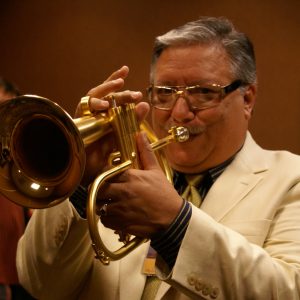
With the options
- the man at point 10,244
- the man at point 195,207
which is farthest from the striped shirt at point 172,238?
the man at point 10,244

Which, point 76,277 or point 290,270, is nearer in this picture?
point 290,270

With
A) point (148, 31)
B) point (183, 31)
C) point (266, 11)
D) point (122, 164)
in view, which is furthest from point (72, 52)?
point (122, 164)

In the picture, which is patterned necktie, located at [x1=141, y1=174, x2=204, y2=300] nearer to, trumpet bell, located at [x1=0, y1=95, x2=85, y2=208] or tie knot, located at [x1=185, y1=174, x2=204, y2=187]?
tie knot, located at [x1=185, y1=174, x2=204, y2=187]

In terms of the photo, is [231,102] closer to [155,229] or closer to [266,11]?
[155,229]

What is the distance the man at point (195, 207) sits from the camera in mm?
1011

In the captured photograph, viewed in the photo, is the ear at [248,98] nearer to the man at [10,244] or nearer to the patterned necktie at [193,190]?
the patterned necktie at [193,190]

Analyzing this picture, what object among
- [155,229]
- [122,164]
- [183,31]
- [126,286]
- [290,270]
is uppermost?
[183,31]

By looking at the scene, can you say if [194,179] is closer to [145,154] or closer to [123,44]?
[145,154]

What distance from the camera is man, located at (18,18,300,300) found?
1.01m

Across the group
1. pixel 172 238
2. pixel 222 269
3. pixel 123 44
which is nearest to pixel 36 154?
pixel 172 238

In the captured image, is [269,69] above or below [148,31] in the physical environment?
below

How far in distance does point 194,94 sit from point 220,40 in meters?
0.19

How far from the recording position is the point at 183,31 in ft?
4.78

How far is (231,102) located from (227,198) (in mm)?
311
